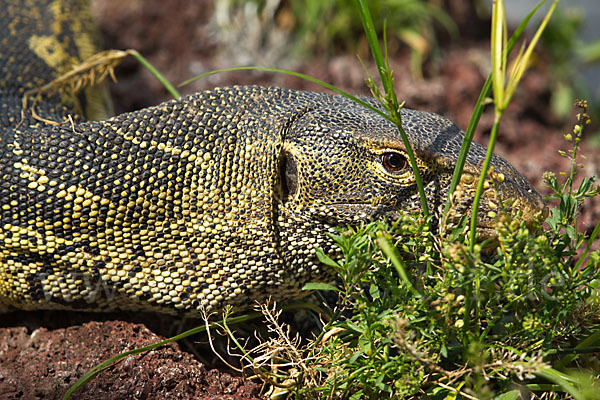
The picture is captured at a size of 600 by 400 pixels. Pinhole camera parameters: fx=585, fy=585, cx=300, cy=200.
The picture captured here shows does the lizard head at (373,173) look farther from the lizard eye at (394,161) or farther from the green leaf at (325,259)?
the green leaf at (325,259)

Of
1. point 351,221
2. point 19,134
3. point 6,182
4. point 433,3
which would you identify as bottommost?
point 351,221

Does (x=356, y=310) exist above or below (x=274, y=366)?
above

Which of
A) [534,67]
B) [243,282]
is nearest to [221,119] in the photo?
[243,282]

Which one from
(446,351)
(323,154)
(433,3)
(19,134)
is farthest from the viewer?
(433,3)

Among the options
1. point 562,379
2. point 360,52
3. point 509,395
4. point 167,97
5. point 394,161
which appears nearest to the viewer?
point 562,379

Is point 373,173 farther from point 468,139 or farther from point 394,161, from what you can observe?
point 468,139

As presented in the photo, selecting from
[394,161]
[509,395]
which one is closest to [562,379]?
[509,395]

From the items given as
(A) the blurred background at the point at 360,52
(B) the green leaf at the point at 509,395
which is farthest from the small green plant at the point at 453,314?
(A) the blurred background at the point at 360,52

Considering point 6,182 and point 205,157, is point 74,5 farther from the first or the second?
point 205,157
